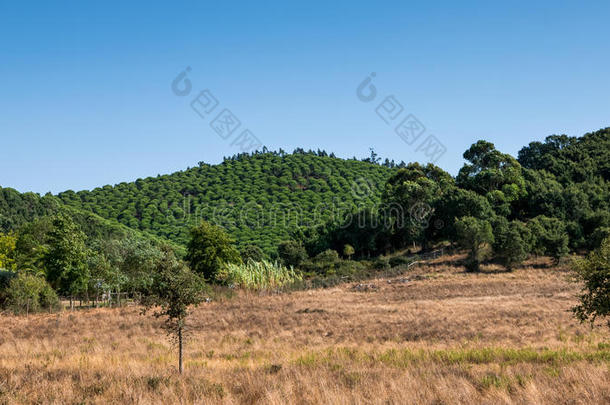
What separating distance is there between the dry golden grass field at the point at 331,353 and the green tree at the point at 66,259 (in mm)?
7349

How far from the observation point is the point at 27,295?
37094 mm

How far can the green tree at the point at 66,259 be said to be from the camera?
4222 centimetres

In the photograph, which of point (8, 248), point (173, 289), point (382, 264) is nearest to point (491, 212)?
point (382, 264)

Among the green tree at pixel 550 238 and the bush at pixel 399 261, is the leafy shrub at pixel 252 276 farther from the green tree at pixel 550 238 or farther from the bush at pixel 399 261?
the green tree at pixel 550 238

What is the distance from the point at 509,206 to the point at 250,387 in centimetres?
7135

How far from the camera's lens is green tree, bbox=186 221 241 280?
54.8 m

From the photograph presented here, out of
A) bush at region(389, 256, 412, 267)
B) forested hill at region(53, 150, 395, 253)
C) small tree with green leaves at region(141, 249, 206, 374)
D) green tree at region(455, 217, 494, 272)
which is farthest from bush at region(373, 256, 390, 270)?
small tree with green leaves at region(141, 249, 206, 374)

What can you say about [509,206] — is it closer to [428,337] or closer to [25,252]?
[428,337]

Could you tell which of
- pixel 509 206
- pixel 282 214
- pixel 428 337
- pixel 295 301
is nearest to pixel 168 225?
pixel 282 214

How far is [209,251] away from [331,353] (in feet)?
125

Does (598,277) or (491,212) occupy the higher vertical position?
(491,212)

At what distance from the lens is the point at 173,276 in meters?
17.1

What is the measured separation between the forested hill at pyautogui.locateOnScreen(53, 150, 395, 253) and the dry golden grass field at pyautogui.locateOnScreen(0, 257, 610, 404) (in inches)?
2535

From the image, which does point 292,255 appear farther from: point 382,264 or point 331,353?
point 331,353
